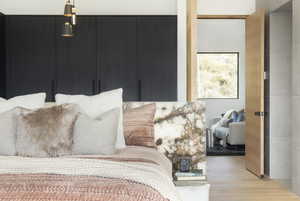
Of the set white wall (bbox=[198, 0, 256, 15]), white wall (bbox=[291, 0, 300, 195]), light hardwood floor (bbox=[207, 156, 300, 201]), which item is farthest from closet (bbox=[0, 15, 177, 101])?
white wall (bbox=[291, 0, 300, 195])

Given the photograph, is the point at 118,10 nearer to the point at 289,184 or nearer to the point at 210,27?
the point at 289,184

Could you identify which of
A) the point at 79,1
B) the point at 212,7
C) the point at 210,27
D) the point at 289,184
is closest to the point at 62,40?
the point at 79,1

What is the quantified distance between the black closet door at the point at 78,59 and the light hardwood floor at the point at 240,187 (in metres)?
1.83

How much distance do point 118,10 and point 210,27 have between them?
183 inches

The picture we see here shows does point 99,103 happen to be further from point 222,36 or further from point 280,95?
point 222,36

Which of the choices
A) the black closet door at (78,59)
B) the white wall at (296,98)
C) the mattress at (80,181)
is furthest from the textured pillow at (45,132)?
the white wall at (296,98)

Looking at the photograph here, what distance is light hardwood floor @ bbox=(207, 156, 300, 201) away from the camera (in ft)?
14.3

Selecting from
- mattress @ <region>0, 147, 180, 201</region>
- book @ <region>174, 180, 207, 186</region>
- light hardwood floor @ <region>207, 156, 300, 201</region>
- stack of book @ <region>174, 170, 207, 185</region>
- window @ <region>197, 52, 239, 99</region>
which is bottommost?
light hardwood floor @ <region>207, 156, 300, 201</region>

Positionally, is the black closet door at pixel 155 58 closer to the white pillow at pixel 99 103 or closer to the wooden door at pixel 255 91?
the wooden door at pixel 255 91

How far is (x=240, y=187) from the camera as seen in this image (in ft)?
16.0

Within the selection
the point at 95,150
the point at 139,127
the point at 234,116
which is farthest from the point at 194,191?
the point at 234,116

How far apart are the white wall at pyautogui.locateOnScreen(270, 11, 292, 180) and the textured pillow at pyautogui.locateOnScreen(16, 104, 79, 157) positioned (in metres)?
3.21

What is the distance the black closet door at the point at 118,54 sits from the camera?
17.1 feet

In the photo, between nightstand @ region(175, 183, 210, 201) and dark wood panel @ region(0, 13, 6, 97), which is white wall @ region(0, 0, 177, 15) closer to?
dark wood panel @ region(0, 13, 6, 97)
